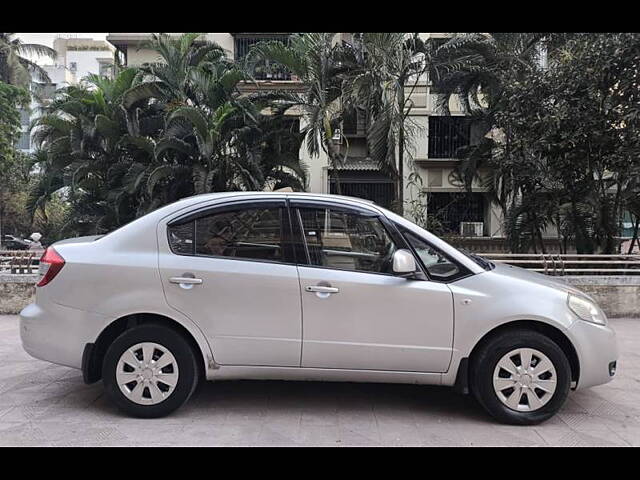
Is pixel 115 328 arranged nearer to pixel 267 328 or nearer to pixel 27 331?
pixel 27 331

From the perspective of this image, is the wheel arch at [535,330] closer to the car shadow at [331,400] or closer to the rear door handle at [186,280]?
the car shadow at [331,400]

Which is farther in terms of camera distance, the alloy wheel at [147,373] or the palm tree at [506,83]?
the palm tree at [506,83]

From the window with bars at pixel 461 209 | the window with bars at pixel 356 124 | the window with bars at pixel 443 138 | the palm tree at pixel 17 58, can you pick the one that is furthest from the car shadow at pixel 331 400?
the palm tree at pixel 17 58

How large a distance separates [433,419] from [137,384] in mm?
2315

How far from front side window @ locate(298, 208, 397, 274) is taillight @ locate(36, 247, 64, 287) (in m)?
1.93

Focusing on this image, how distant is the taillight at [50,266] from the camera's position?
426 centimetres

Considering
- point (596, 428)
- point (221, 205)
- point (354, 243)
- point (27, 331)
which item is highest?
point (221, 205)

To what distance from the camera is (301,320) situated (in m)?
4.16

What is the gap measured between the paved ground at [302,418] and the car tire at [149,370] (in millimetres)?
141

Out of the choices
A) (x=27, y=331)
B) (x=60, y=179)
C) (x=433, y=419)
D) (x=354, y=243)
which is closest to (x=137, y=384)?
(x=27, y=331)

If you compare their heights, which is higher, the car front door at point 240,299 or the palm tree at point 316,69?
the palm tree at point 316,69

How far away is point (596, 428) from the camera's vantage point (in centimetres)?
416

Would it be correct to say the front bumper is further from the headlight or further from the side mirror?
the side mirror

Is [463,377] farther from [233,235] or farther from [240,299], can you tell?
[233,235]
